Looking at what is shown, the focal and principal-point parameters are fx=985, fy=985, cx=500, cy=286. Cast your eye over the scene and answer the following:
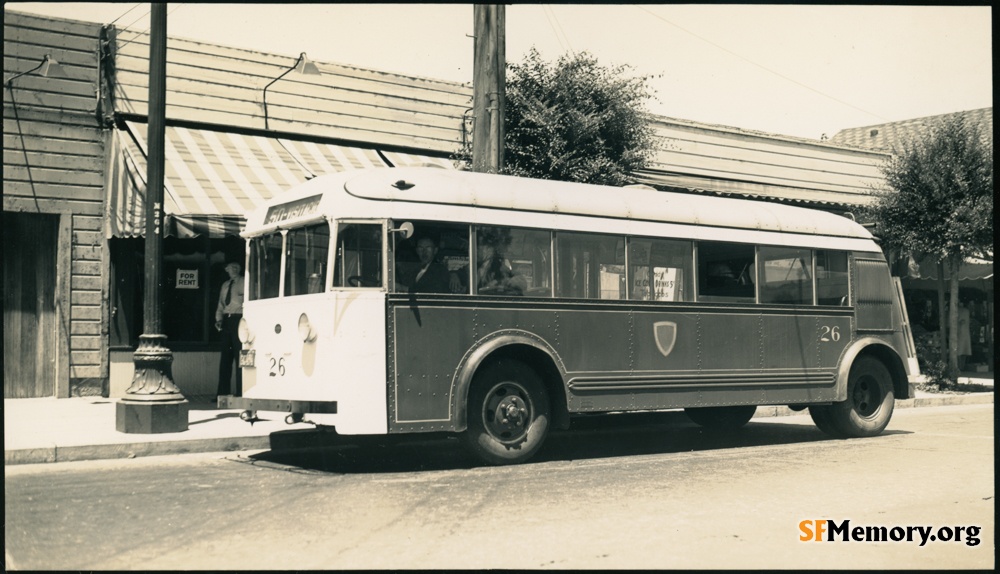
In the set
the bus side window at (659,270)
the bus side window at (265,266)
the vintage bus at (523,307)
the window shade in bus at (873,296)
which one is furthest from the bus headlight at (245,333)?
the window shade in bus at (873,296)

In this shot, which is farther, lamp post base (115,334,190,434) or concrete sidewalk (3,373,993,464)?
lamp post base (115,334,190,434)

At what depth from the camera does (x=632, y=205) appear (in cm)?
1056

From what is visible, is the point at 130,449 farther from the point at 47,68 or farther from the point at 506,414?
the point at 47,68

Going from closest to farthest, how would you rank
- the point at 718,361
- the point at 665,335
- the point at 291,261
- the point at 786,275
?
the point at 291,261 → the point at 665,335 → the point at 718,361 → the point at 786,275

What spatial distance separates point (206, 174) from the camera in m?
14.3

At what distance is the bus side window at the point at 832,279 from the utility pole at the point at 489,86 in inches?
165

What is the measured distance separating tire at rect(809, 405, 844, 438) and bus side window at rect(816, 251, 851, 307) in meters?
1.36

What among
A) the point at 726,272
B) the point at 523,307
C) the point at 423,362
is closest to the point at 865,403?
the point at 726,272

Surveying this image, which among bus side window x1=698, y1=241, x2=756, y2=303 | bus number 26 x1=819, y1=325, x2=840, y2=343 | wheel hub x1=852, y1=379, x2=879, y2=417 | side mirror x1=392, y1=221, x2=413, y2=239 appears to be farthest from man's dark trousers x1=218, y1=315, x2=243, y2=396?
wheel hub x1=852, y1=379, x2=879, y2=417

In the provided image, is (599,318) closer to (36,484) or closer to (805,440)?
(805,440)

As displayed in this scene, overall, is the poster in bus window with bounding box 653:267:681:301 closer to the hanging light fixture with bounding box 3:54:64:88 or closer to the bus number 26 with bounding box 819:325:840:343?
the bus number 26 with bounding box 819:325:840:343

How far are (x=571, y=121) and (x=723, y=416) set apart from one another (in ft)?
18.0

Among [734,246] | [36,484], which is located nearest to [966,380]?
[734,246]

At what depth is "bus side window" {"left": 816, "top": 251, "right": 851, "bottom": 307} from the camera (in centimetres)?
1220
